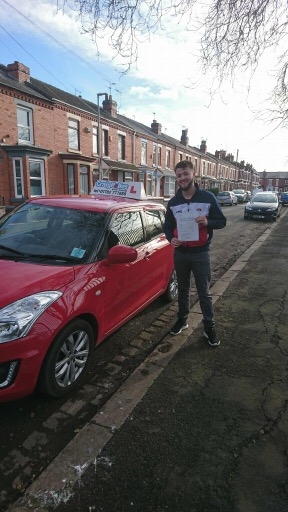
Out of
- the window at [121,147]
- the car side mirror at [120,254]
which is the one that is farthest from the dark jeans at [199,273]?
the window at [121,147]

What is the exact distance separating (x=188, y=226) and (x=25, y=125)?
18.5m

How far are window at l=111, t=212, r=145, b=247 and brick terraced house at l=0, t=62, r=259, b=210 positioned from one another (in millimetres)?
14970

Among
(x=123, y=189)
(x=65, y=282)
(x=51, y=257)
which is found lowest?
(x=65, y=282)

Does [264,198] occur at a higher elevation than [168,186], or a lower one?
lower

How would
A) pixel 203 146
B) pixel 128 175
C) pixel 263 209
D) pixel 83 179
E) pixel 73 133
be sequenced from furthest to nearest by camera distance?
pixel 203 146 → pixel 128 175 → pixel 83 179 → pixel 73 133 → pixel 263 209

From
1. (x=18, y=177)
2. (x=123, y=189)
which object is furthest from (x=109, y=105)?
(x=123, y=189)

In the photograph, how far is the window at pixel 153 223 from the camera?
448 cm

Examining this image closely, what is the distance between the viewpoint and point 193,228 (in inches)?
144

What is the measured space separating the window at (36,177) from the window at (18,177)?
78 cm

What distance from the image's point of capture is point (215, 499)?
2.01m

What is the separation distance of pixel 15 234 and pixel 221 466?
9.30ft

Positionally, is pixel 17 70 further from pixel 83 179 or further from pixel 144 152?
pixel 144 152

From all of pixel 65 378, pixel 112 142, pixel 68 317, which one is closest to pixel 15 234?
pixel 68 317

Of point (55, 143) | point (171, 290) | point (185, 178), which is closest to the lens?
point (185, 178)
